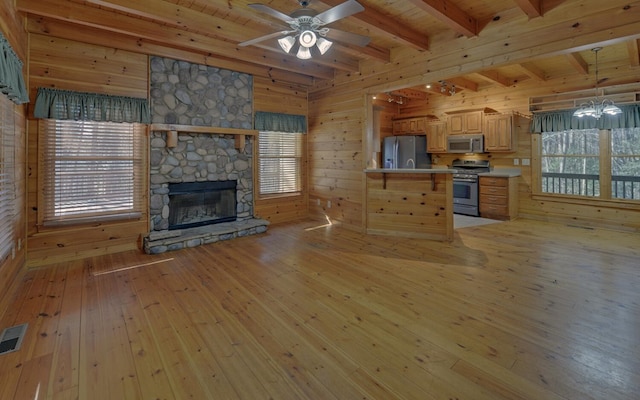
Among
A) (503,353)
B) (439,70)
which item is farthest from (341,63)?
(503,353)

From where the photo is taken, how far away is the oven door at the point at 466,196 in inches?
272

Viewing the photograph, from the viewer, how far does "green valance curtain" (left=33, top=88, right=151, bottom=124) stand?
12.4 ft

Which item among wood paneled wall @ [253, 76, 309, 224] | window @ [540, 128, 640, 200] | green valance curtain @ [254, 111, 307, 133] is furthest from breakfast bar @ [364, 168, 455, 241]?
window @ [540, 128, 640, 200]

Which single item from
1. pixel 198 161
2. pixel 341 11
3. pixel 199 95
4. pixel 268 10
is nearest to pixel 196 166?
pixel 198 161

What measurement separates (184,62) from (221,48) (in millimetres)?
723

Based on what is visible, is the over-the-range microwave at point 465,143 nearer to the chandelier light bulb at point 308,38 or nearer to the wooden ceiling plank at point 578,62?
the wooden ceiling plank at point 578,62

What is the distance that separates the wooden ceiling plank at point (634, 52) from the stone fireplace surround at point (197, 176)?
584 centimetres

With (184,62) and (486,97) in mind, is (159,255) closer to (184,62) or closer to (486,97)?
(184,62)

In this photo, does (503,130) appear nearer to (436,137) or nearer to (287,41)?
(436,137)

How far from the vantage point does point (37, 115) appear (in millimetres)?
3732

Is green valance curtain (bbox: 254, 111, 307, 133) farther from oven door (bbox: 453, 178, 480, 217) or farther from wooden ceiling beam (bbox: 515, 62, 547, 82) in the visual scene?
wooden ceiling beam (bbox: 515, 62, 547, 82)

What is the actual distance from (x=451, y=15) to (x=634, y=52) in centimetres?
338

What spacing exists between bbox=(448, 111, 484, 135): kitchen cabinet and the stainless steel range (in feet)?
2.44

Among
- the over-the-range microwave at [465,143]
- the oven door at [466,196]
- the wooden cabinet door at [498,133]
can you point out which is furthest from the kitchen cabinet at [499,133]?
the oven door at [466,196]
